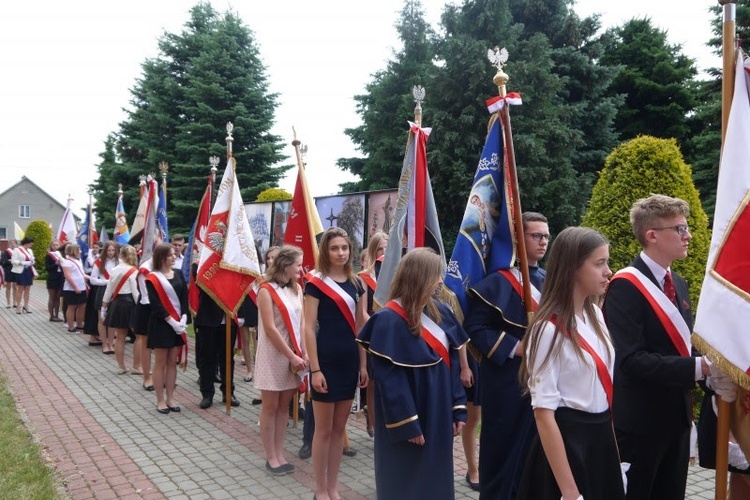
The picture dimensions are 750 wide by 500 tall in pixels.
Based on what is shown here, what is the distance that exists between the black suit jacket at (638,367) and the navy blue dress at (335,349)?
211 cm

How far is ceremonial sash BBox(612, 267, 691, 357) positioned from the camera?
327 cm

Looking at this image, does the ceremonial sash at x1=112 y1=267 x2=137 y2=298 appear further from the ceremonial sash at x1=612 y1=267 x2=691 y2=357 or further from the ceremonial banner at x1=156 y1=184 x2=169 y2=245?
the ceremonial sash at x1=612 y1=267 x2=691 y2=357

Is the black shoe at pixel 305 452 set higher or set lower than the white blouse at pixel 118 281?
lower

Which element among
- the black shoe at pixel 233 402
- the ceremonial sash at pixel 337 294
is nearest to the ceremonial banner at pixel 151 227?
the black shoe at pixel 233 402

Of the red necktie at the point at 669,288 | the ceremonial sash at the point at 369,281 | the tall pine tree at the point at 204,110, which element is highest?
the tall pine tree at the point at 204,110

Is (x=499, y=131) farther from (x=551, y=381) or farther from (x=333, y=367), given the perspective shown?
(x=551, y=381)

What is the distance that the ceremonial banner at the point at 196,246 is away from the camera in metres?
8.80

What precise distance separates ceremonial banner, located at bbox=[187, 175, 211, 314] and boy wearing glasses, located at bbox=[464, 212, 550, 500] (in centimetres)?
529

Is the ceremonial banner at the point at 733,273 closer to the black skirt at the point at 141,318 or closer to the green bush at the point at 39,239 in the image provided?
the black skirt at the point at 141,318

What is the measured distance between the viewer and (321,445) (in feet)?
15.4

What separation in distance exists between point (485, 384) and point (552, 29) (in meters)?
22.5

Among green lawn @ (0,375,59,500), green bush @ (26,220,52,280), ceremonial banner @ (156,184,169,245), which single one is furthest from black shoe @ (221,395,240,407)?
green bush @ (26,220,52,280)

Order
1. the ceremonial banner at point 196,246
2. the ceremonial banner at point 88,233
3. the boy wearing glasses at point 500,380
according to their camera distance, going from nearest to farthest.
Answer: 1. the boy wearing glasses at point 500,380
2. the ceremonial banner at point 196,246
3. the ceremonial banner at point 88,233

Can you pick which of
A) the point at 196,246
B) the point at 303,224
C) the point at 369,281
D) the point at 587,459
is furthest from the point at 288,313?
A: the point at 196,246
